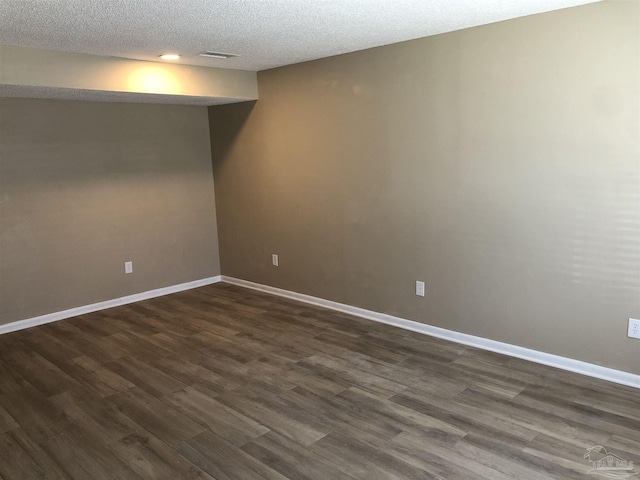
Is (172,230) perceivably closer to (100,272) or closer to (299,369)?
(100,272)

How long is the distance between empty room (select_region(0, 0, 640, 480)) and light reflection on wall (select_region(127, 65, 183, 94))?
0.02 m

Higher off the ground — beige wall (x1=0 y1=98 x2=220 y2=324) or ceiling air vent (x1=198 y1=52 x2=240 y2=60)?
ceiling air vent (x1=198 y1=52 x2=240 y2=60)

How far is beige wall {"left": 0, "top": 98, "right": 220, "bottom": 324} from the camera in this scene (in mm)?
4297

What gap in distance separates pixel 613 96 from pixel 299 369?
2.49 metres

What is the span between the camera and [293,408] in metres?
2.89

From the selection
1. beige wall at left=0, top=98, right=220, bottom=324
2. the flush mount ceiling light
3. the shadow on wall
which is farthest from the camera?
the shadow on wall

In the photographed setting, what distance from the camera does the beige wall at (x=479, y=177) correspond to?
2.90 meters

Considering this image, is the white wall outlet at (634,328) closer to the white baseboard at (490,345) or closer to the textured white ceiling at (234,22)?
the white baseboard at (490,345)

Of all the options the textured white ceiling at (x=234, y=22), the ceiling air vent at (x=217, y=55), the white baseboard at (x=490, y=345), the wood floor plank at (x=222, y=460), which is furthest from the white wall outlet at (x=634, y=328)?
the ceiling air vent at (x=217, y=55)

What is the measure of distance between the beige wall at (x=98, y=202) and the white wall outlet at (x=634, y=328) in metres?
4.12

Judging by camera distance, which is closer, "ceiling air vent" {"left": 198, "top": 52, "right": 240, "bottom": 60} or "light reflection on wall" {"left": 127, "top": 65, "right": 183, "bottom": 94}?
"ceiling air vent" {"left": 198, "top": 52, "right": 240, "bottom": 60}

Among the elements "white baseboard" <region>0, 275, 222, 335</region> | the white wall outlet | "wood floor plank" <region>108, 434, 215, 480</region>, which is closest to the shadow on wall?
"white baseboard" <region>0, 275, 222, 335</region>

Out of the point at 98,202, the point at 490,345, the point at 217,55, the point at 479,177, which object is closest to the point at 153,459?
the point at 490,345

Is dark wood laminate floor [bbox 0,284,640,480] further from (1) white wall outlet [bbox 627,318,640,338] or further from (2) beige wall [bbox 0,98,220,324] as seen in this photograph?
(2) beige wall [bbox 0,98,220,324]
